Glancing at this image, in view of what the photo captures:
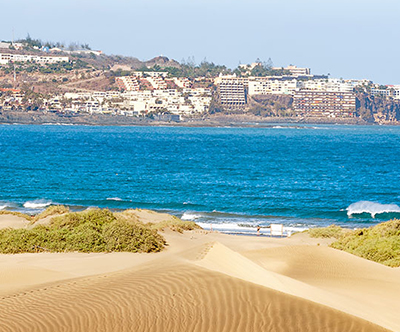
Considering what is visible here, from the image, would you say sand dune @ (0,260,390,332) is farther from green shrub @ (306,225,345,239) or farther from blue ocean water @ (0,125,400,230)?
blue ocean water @ (0,125,400,230)

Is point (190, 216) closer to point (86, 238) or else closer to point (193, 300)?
point (86, 238)

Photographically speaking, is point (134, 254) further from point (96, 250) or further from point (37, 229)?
point (37, 229)

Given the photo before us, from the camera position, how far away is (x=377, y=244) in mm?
14930

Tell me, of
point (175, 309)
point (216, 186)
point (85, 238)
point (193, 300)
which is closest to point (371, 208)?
point (216, 186)

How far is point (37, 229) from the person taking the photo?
15.7 metres

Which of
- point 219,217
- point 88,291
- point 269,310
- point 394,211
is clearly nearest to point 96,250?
point 88,291

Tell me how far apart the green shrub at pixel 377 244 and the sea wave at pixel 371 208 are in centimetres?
1510

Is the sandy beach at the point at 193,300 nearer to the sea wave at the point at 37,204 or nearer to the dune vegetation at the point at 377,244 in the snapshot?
the dune vegetation at the point at 377,244

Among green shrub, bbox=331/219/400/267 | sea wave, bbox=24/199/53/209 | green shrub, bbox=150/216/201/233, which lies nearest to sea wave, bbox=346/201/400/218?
green shrub, bbox=150/216/201/233

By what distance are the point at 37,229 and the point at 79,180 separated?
29458mm

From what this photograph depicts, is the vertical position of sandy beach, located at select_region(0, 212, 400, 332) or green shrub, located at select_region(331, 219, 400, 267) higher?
sandy beach, located at select_region(0, 212, 400, 332)

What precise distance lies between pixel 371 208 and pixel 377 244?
18.7 metres

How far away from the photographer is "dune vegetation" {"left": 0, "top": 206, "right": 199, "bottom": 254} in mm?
14422

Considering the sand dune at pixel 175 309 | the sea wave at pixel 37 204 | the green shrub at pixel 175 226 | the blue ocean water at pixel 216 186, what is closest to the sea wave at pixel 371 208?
the blue ocean water at pixel 216 186
